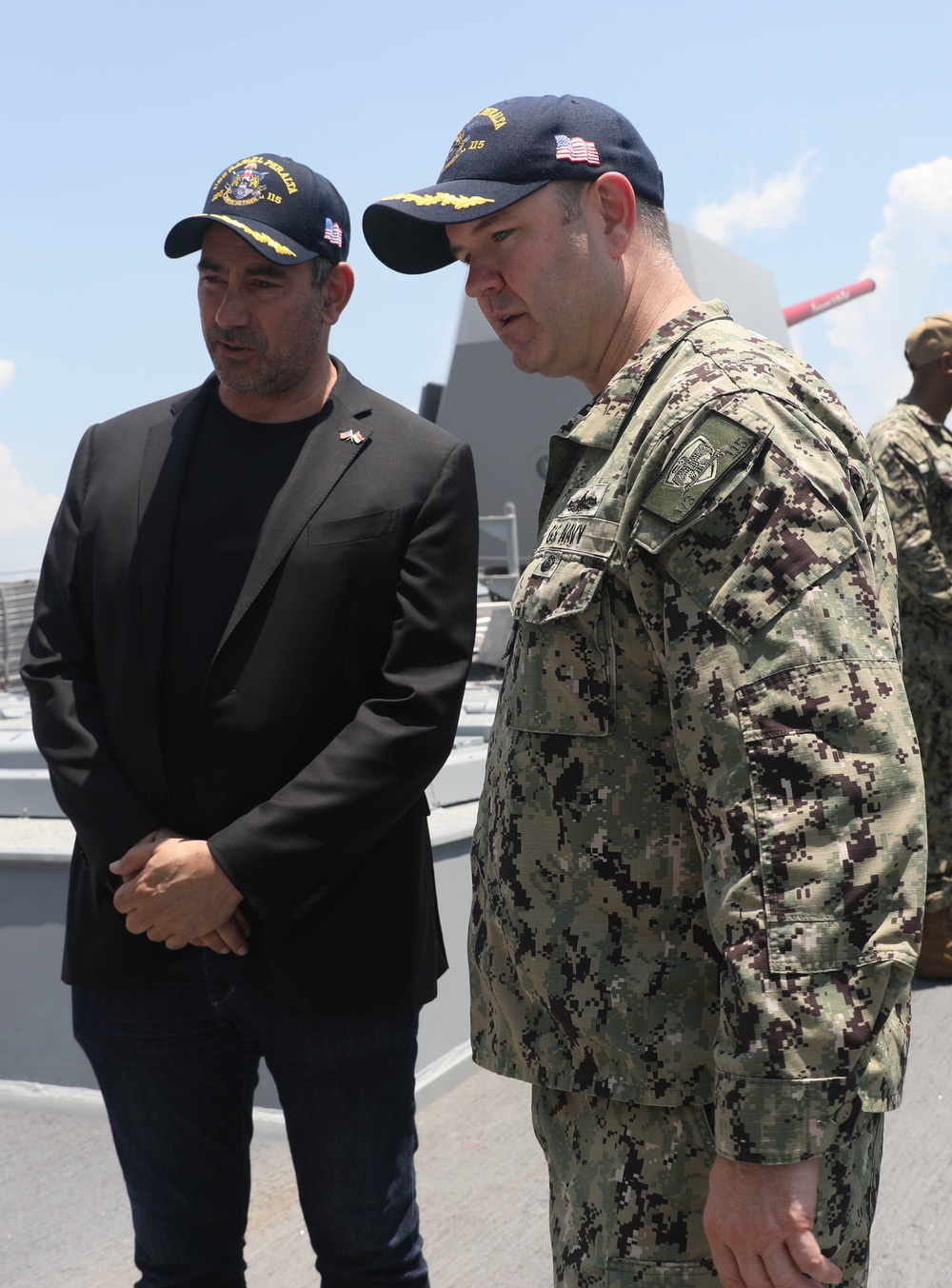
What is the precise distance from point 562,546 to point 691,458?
17 centimetres

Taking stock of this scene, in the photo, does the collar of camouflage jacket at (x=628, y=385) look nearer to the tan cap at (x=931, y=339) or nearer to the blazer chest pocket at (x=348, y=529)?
the blazer chest pocket at (x=348, y=529)

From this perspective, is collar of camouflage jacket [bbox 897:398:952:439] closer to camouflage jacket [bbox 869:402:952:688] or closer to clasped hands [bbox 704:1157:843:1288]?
camouflage jacket [bbox 869:402:952:688]

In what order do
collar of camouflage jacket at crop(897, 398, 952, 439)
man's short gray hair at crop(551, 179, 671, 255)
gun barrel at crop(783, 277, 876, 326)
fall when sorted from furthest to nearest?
1. gun barrel at crop(783, 277, 876, 326)
2. collar of camouflage jacket at crop(897, 398, 952, 439)
3. man's short gray hair at crop(551, 179, 671, 255)

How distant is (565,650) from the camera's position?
1.25 metres

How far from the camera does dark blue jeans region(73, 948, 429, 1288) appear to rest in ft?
5.75

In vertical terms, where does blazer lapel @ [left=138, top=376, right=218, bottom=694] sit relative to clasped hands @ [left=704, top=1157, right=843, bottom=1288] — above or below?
above

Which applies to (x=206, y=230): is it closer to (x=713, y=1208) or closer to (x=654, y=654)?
(x=654, y=654)

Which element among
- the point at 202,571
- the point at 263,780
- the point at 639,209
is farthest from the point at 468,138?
the point at 263,780

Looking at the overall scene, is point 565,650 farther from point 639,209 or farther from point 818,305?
point 818,305

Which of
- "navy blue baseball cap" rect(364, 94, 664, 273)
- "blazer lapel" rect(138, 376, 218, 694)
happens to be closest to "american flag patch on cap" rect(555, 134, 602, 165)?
"navy blue baseball cap" rect(364, 94, 664, 273)

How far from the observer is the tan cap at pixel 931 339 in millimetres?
3932

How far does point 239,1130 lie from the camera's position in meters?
1.85

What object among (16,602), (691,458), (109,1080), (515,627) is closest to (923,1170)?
(109,1080)

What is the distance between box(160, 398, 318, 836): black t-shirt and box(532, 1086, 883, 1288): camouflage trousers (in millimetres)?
792
